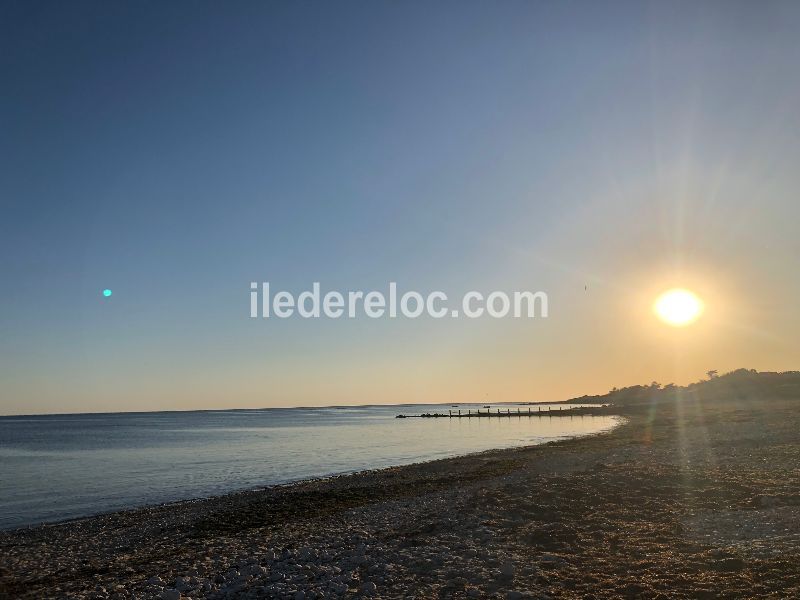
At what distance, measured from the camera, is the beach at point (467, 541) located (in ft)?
35.0

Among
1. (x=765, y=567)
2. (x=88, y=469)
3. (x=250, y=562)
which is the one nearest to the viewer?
→ (x=765, y=567)

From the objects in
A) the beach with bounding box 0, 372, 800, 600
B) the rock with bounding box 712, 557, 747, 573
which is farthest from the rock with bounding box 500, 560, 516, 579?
the rock with bounding box 712, 557, 747, 573

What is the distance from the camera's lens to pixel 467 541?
13.9m

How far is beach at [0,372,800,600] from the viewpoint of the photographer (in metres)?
10.7

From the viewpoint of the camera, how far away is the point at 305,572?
1221 cm

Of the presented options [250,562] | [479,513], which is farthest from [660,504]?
[250,562]

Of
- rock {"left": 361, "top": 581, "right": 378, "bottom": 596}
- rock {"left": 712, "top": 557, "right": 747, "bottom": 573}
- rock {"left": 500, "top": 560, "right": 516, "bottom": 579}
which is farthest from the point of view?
rock {"left": 500, "top": 560, "right": 516, "bottom": 579}

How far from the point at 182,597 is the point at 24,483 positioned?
36818 millimetres

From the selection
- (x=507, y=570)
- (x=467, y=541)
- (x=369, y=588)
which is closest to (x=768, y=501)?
(x=467, y=541)

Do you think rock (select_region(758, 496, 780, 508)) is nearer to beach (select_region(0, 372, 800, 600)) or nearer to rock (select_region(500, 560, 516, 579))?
beach (select_region(0, 372, 800, 600))

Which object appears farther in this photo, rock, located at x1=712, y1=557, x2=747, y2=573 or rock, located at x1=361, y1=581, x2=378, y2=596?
rock, located at x1=361, y1=581, x2=378, y2=596

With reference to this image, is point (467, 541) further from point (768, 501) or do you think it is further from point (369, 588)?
point (768, 501)

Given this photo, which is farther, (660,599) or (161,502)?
(161,502)

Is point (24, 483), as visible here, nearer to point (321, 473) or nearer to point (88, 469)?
point (88, 469)
